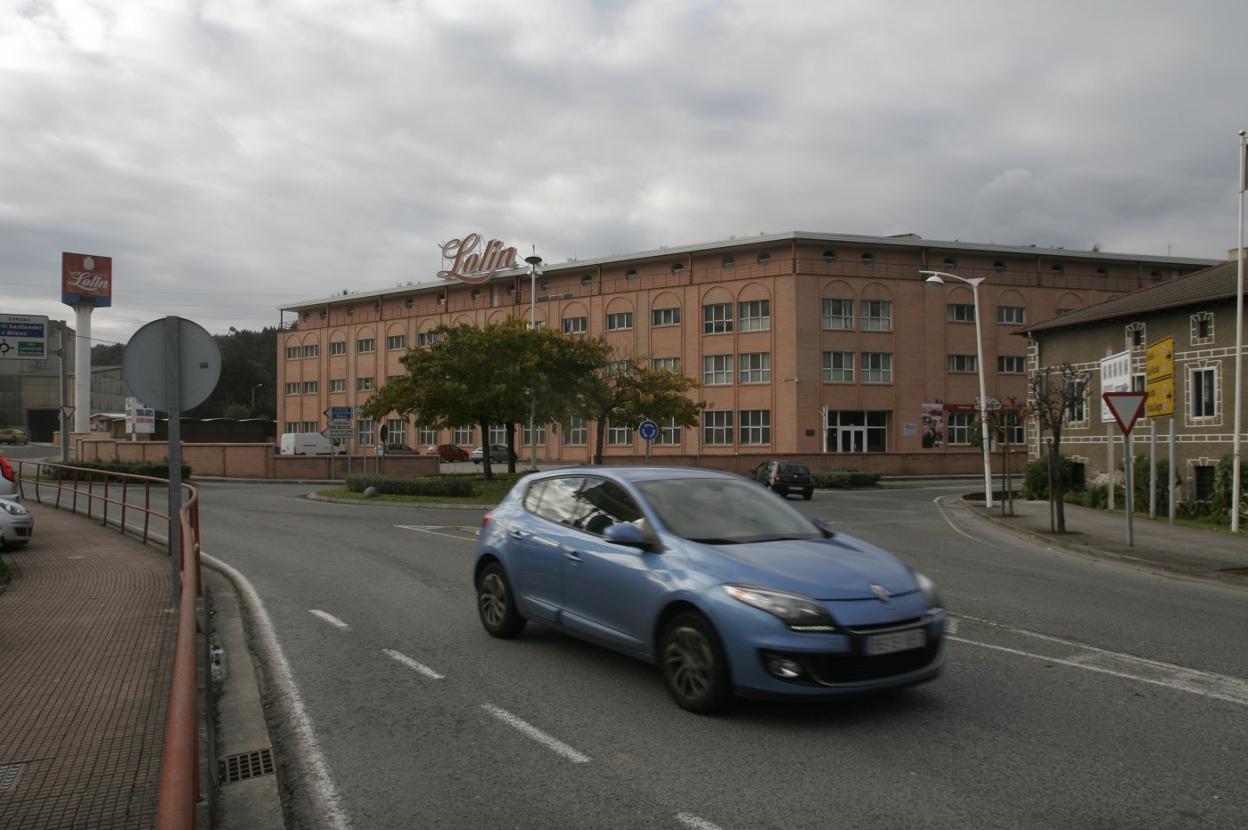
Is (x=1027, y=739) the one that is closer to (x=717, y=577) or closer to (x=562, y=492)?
(x=717, y=577)

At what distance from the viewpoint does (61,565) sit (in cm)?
1184

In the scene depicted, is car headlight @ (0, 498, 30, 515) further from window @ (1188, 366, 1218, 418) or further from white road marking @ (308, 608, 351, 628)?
window @ (1188, 366, 1218, 418)

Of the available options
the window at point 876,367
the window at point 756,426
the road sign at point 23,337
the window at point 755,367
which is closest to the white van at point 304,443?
the window at point 756,426

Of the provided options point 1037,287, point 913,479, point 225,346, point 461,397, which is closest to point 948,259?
point 1037,287

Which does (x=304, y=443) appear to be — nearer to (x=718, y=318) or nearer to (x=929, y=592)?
(x=718, y=318)

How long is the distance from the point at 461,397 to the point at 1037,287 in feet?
140

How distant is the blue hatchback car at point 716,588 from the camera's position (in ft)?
17.0

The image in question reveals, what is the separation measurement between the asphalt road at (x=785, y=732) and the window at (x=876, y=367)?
152ft

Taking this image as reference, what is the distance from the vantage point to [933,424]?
55688 mm

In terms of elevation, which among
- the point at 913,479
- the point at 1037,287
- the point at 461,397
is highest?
the point at 1037,287

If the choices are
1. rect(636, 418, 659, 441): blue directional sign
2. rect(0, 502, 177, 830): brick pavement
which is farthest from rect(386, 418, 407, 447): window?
rect(0, 502, 177, 830): brick pavement

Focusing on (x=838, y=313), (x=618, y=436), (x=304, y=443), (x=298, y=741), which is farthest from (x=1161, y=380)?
(x=304, y=443)

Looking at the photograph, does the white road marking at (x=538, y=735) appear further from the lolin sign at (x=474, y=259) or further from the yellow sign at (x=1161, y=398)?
the lolin sign at (x=474, y=259)

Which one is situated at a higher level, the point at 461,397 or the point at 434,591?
the point at 461,397
